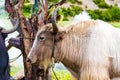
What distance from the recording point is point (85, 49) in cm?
647

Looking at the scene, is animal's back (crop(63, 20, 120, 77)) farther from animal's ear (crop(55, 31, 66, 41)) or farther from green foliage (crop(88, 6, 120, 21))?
green foliage (crop(88, 6, 120, 21))

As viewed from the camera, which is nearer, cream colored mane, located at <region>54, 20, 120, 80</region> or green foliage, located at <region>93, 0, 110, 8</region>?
cream colored mane, located at <region>54, 20, 120, 80</region>

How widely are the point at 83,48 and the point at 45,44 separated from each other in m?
0.53

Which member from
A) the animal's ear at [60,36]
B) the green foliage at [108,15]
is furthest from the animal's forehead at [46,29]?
the green foliage at [108,15]

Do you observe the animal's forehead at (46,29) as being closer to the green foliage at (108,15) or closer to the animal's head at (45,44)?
the animal's head at (45,44)

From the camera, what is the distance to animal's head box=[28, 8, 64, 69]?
6547 millimetres

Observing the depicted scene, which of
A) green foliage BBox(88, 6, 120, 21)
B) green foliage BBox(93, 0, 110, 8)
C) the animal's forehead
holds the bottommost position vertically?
green foliage BBox(93, 0, 110, 8)

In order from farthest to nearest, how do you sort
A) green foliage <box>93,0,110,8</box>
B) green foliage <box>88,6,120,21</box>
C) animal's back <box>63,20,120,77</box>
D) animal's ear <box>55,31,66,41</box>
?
green foliage <box>93,0,110,8</box> → green foliage <box>88,6,120,21</box> → animal's ear <box>55,31,66,41</box> → animal's back <box>63,20,120,77</box>

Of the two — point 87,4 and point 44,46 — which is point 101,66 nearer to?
point 44,46

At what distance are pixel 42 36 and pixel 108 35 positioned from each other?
916 millimetres

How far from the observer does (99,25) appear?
258 inches

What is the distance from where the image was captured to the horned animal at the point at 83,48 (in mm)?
6426

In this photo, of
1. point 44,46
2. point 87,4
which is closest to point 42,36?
point 44,46

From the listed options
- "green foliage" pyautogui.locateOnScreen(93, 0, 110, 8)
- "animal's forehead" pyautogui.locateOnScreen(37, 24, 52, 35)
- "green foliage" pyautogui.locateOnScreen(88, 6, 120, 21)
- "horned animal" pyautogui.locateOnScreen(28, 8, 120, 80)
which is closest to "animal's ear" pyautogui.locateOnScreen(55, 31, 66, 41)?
"horned animal" pyautogui.locateOnScreen(28, 8, 120, 80)
